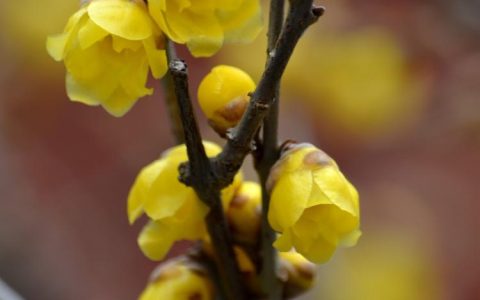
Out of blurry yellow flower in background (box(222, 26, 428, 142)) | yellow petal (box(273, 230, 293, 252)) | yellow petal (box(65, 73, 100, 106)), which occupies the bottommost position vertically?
blurry yellow flower in background (box(222, 26, 428, 142))

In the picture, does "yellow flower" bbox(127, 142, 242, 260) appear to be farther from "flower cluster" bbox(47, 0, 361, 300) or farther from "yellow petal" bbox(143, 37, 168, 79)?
"yellow petal" bbox(143, 37, 168, 79)

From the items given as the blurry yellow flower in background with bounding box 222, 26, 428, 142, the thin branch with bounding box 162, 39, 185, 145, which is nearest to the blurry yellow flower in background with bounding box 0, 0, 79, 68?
the blurry yellow flower in background with bounding box 222, 26, 428, 142

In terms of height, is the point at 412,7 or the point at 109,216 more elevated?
the point at 412,7

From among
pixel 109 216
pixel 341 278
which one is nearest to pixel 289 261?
pixel 341 278

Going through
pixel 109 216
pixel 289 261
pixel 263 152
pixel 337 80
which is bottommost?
pixel 109 216

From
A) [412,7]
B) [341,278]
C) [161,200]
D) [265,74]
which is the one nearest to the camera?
[265,74]

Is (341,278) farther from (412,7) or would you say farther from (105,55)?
(105,55)
